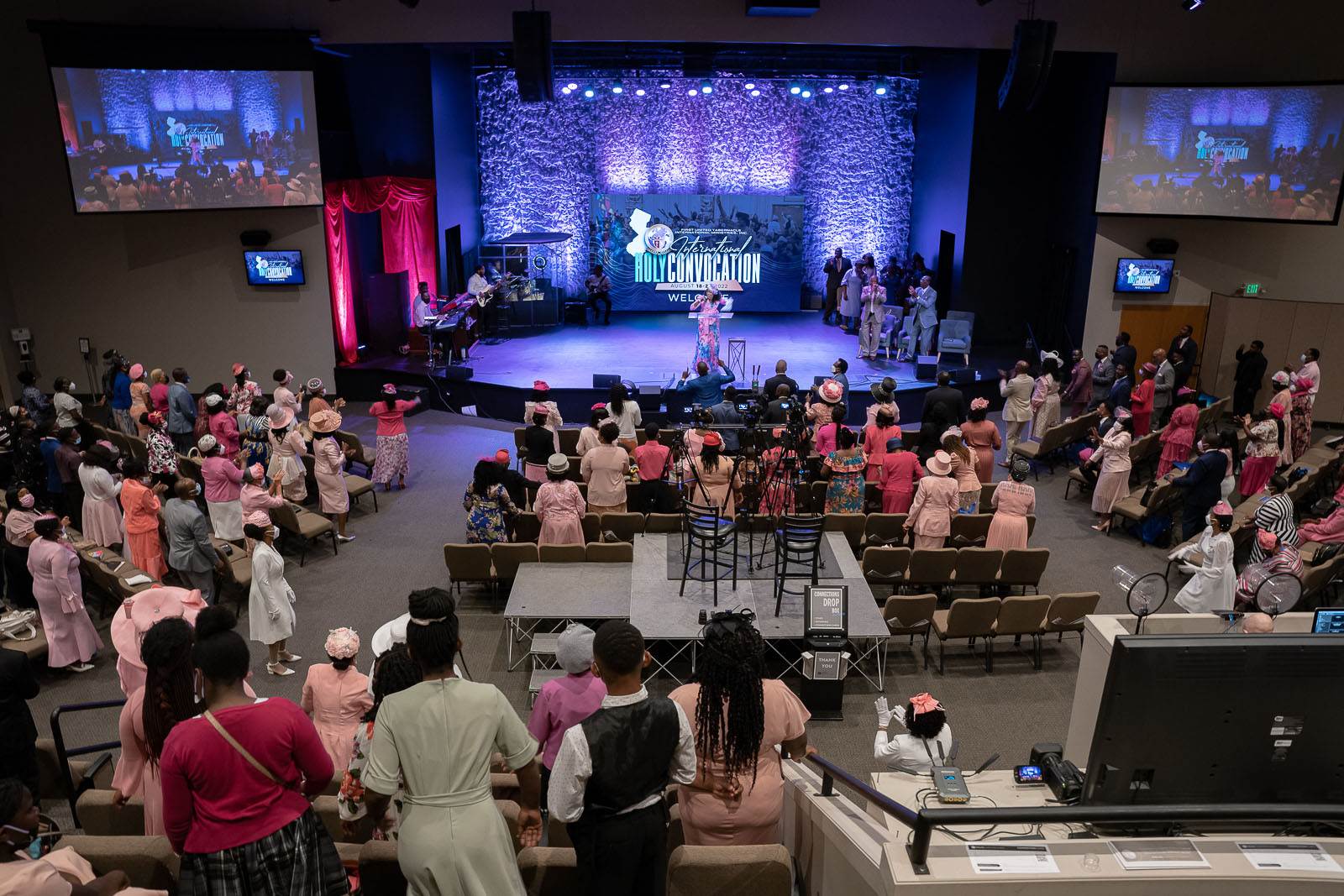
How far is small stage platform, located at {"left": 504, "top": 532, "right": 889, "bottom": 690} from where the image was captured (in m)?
7.23

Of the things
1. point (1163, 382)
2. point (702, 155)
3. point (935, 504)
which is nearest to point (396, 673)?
point (935, 504)

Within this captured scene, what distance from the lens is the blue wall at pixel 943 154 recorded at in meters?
16.9

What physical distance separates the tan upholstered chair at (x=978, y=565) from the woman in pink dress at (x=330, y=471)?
6.10 metres

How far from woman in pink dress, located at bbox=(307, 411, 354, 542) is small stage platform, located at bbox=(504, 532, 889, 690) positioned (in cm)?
295

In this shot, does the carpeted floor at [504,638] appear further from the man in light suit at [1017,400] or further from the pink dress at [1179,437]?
the pink dress at [1179,437]

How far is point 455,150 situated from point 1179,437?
1278 centimetres

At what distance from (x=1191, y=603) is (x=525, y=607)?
204 inches

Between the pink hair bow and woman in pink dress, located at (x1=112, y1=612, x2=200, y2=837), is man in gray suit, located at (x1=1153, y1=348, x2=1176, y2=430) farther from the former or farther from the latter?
woman in pink dress, located at (x1=112, y1=612, x2=200, y2=837)

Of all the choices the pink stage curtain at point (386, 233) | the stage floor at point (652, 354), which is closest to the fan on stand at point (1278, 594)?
the stage floor at point (652, 354)

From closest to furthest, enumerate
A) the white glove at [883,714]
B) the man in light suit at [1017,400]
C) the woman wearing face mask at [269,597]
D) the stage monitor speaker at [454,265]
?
the white glove at [883,714] < the woman wearing face mask at [269,597] < the man in light suit at [1017,400] < the stage monitor speaker at [454,265]

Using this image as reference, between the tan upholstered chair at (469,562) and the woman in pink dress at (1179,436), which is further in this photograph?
→ the woman in pink dress at (1179,436)

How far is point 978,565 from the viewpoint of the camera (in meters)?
8.45

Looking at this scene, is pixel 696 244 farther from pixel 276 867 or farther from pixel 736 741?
pixel 276 867

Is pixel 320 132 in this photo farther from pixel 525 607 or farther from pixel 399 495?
pixel 525 607
